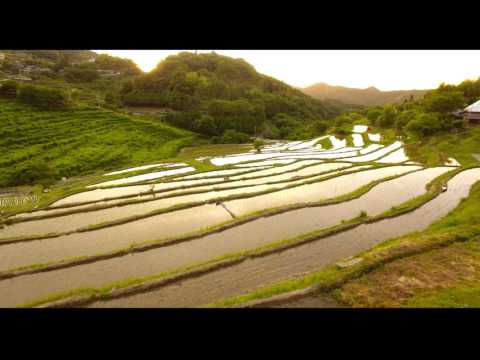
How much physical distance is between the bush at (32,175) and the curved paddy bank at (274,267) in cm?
1783

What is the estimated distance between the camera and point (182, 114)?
45562 millimetres

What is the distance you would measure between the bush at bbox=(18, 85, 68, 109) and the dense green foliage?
3.30ft

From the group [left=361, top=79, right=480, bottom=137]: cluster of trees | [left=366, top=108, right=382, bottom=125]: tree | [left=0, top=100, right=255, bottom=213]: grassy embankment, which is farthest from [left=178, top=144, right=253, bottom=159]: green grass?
[left=366, top=108, right=382, bottom=125]: tree

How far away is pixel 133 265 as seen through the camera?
27.2 feet

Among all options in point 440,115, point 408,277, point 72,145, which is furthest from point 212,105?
point 408,277

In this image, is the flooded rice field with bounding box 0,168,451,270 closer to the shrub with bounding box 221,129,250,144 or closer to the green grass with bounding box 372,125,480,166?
the green grass with bounding box 372,125,480,166

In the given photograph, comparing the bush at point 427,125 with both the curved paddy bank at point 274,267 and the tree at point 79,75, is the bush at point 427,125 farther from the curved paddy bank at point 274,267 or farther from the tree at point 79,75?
the tree at point 79,75

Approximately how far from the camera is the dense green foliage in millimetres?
21391

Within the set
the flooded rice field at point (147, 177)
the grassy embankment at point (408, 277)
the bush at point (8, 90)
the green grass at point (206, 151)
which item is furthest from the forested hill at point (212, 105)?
the grassy embankment at point (408, 277)

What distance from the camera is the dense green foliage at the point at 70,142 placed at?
842 inches
